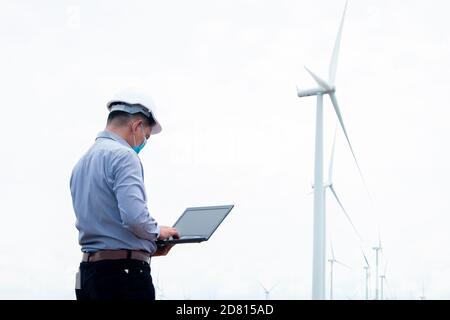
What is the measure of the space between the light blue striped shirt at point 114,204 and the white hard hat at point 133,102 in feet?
1.32

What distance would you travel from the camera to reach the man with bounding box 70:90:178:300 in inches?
239

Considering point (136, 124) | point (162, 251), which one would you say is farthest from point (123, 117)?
point (162, 251)

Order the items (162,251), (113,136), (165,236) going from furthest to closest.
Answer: (162,251), (113,136), (165,236)

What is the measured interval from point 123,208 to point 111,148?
2.03 ft

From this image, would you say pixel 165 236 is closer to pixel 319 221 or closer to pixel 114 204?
pixel 114 204

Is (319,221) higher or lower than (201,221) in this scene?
higher

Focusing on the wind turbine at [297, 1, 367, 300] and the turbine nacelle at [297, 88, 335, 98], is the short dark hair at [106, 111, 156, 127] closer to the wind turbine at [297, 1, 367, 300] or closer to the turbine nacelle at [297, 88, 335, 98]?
the wind turbine at [297, 1, 367, 300]

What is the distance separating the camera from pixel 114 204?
6.25 metres

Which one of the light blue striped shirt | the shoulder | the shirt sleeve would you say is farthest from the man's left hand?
the shoulder

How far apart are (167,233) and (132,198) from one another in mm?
557

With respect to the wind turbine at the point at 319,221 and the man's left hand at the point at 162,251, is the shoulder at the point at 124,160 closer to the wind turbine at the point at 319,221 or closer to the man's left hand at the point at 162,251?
the man's left hand at the point at 162,251

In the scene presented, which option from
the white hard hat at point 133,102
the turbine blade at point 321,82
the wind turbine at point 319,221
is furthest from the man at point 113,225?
the turbine blade at point 321,82

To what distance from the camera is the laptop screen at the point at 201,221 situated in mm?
6449
